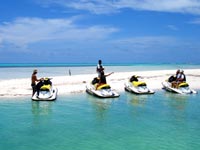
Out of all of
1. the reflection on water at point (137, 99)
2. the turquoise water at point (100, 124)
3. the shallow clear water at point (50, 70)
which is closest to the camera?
the turquoise water at point (100, 124)

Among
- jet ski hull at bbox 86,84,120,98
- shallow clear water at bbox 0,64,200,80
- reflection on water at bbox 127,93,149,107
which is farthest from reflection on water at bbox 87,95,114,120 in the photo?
shallow clear water at bbox 0,64,200,80

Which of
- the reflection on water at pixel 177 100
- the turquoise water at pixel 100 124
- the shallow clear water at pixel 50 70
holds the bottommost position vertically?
the turquoise water at pixel 100 124

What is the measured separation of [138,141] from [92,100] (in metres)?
11.2

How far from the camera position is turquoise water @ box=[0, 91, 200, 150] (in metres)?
12.8

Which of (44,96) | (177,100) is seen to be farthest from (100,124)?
(177,100)

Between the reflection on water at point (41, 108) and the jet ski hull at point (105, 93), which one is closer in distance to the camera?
the reflection on water at point (41, 108)

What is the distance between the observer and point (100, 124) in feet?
52.9

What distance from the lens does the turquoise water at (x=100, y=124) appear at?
42.0ft

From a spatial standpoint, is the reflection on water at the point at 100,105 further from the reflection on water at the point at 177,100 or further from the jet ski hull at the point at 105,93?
the reflection on water at the point at 177,100

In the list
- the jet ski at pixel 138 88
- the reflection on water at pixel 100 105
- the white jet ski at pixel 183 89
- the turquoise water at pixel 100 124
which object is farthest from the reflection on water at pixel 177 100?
the reflection on water at pixel 100 105

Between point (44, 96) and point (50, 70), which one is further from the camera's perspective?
point (50, 70)

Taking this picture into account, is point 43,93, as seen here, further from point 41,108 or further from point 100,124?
point 100,124

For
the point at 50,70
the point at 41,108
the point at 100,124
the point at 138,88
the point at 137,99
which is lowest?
the point at 100,124

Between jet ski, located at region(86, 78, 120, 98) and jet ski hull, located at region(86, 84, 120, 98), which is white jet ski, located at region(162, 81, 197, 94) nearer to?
jet ski, located at region(86, 78, 120, 98)
